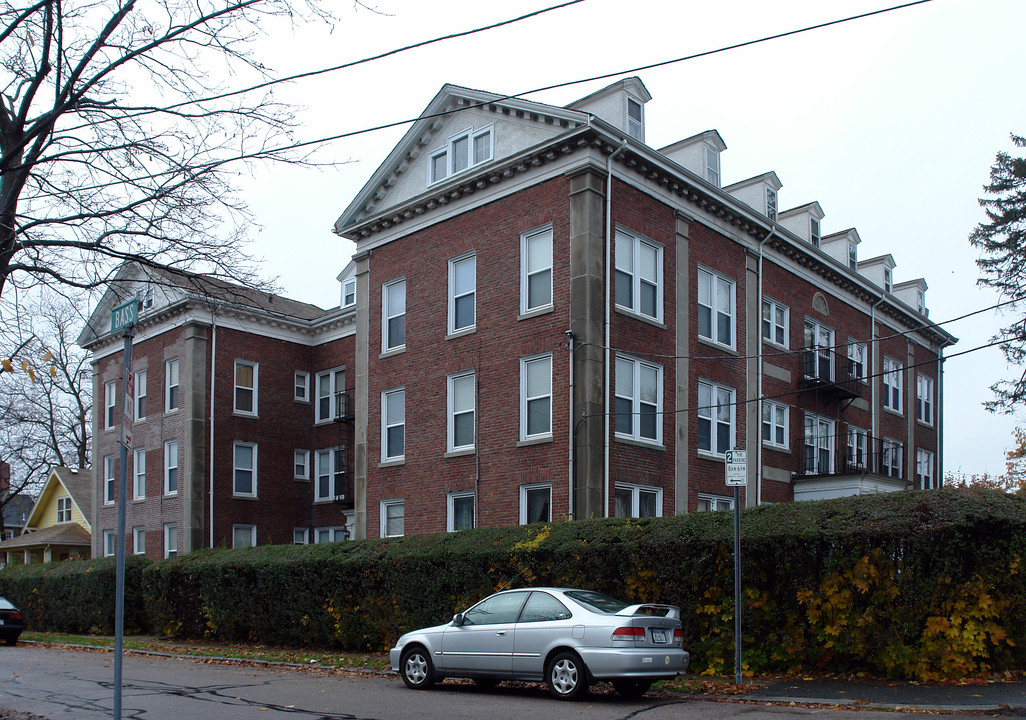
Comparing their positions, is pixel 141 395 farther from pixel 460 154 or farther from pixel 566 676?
pixel 566 676

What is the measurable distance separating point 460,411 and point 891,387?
19.4 metres

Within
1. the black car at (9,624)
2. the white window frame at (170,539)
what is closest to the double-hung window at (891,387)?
the white window frame at (170,539)

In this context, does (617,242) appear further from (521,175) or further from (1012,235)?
(1012,235)

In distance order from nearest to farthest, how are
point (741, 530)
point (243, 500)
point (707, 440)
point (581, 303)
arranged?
1. point (741, 530)
2. point (581, 303)
3. point (707, 440)
4. point (243, 500)

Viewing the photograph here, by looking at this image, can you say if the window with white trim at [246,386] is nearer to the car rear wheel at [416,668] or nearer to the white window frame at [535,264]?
the white window frame at [535,264]

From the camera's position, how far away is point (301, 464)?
131ft

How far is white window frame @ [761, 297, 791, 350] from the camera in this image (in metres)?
29.8

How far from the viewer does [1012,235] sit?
41844mm

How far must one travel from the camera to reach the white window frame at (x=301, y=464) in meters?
39.7

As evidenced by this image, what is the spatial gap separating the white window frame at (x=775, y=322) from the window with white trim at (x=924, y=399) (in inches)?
479

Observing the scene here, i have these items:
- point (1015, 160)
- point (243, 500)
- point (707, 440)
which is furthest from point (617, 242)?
point (1015, 160)

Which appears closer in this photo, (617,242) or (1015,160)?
(617,242)

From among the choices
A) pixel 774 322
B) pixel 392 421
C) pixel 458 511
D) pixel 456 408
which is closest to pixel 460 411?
pixel 456 408

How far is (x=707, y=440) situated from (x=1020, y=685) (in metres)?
14.4
